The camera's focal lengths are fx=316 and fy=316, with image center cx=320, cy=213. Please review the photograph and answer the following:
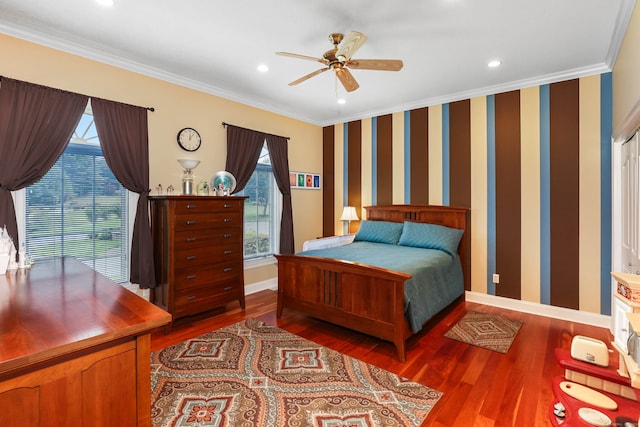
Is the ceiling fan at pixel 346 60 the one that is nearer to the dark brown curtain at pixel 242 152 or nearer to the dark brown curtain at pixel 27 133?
the dark brown curtain at pixel 242 152

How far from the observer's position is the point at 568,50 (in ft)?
9.75

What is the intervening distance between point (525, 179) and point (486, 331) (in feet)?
6.18

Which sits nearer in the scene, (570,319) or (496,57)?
(496,57)

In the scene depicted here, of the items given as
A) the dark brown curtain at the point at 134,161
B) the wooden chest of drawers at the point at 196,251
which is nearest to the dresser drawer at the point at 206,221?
the wooden chest of drawers at the point at 196,251

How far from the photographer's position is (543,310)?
3676 mm

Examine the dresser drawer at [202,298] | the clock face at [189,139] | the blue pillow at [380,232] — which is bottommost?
the dresser drawer at [202,298]

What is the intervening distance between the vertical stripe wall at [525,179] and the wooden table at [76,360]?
158 inches

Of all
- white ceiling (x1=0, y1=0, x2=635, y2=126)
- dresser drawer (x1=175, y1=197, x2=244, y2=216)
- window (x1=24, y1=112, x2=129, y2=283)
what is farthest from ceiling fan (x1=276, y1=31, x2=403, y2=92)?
window (x1=24, y1=112, x2=129, y2=283)

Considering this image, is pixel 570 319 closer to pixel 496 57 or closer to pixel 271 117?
pixel 496 57

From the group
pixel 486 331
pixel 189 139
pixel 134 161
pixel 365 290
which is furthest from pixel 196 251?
pixel 486 331

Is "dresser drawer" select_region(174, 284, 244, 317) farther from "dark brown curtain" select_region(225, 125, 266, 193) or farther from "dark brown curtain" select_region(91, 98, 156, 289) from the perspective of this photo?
"dark brown curtain" select_region(225, 125, 266, 193)

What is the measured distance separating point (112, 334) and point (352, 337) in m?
2.39

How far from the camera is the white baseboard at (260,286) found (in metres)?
4.47

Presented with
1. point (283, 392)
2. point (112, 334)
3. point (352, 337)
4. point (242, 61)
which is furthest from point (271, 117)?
point (112, 334)
